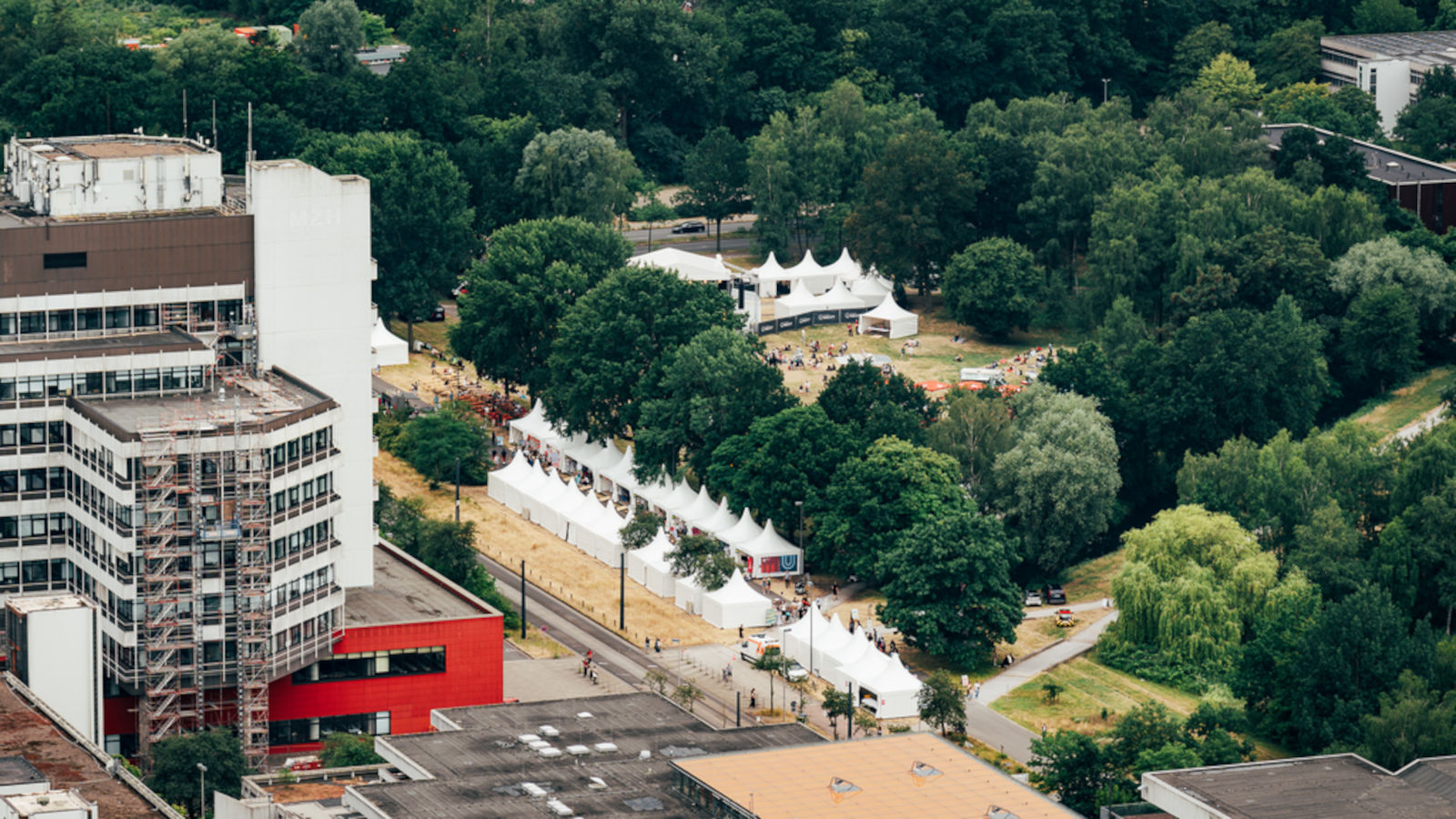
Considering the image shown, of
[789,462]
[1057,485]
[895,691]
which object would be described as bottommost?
[895,691]

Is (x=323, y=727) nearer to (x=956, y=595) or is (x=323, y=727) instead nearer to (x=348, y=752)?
(x=348, y=752)

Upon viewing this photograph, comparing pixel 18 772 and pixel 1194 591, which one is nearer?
pixel 18 772

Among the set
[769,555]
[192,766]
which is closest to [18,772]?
[192,766]

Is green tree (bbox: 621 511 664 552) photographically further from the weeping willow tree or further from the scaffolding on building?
the scaffolding on building

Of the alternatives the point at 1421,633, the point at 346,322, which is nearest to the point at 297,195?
the point at 346,322

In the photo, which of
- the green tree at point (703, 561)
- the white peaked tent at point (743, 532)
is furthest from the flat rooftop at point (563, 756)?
the white peaked tent at point (743, 532)

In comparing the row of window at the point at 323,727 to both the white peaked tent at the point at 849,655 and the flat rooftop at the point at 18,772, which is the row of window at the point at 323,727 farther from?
the flat rooftop at the point at 18,772
